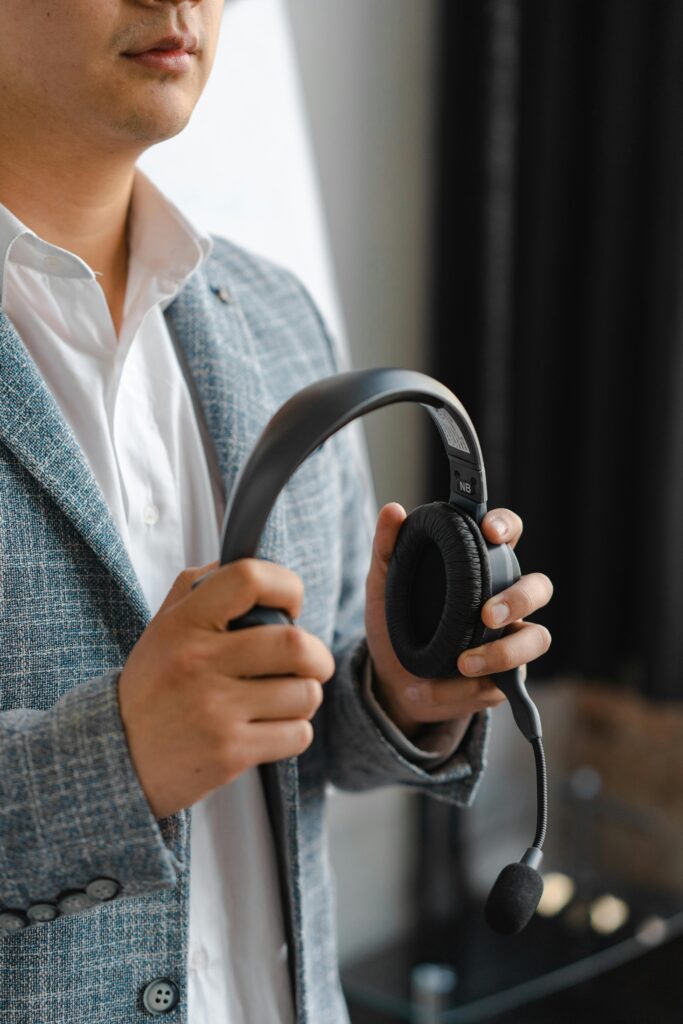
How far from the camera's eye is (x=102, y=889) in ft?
2.15

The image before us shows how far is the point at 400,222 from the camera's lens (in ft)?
7.23

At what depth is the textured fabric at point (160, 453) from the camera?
84 centimetres

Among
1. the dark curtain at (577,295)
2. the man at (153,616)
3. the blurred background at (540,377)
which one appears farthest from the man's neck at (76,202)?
the dark curtain at (577,295)

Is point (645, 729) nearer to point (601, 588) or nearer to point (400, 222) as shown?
point (601, 588)

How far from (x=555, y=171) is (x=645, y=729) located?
46.4 inches

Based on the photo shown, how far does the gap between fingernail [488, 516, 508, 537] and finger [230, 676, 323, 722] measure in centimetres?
20

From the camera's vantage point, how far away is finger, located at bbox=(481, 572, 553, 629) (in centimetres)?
75

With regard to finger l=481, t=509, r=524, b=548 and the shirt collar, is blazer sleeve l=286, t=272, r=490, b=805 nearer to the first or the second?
finger l=481, t=509, r=524, b=548

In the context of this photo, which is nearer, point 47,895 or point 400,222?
point 47,895

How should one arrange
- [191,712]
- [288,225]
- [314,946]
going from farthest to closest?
1. [288,225]
2. [314,946]
3. [191,712]

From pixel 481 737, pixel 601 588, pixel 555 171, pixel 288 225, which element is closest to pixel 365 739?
pixel 481 737

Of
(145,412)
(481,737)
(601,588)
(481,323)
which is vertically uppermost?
(145,412)

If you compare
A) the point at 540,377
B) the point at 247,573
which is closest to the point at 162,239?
the point at 247,573

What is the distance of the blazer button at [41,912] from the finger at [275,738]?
17 centimetres
